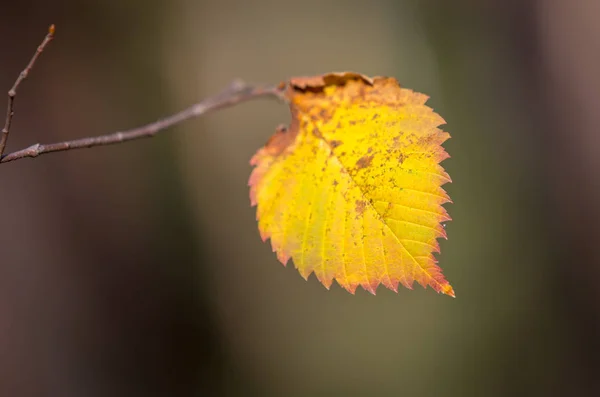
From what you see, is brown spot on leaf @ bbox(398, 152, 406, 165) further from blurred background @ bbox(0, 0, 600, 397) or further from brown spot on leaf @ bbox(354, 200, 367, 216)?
blurred background @ bbox(0, 0, 600, 397)

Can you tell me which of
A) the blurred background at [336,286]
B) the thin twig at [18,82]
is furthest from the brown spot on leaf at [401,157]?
the blurred background at [336,286]

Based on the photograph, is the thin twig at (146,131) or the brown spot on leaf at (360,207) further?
the brown spot on leaf at (360,207)

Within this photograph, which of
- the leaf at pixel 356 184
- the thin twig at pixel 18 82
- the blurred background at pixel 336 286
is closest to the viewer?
the thin twig at pixel 18 82

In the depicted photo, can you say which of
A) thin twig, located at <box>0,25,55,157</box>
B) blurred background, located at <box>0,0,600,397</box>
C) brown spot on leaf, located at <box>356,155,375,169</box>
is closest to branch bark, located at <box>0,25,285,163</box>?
thin twig, located at <box>0,25,55,157</box>

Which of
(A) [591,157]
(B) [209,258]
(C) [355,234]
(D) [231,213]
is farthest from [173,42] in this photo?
(A) [591,157]

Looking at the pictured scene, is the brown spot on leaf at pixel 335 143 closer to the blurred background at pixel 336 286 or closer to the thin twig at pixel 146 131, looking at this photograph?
the thin twig at pixel 146 131
